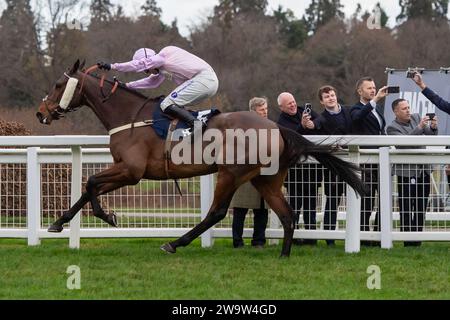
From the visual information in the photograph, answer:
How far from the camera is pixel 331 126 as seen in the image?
8.86 meters

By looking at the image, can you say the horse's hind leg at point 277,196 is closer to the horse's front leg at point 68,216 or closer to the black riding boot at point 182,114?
the black riding boot at point 182,114

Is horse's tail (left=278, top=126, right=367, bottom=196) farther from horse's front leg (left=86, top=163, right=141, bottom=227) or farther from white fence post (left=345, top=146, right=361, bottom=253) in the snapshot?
horse's front leg (left=86, top=163, right=141, bottom=227)

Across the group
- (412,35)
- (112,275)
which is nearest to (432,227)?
(112,275)

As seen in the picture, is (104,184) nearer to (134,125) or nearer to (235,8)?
(134,125)

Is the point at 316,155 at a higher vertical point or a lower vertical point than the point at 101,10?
lower

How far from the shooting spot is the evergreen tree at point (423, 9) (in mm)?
61000

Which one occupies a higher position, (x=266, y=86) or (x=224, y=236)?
(x=266, y=86)

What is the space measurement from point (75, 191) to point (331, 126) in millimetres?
2597

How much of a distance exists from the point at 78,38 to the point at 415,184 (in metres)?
32.7

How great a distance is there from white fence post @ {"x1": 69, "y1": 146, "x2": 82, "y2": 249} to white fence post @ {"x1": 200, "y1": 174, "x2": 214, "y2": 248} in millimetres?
1194

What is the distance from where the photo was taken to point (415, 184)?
8344mm

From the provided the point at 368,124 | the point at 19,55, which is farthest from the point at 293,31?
the point at 368,124
